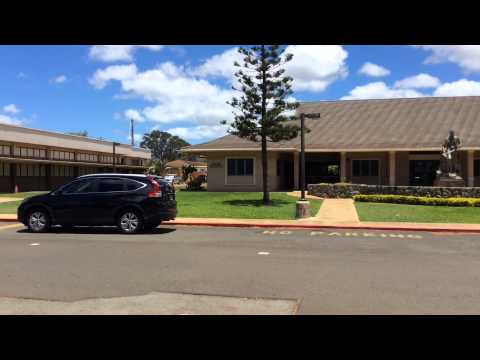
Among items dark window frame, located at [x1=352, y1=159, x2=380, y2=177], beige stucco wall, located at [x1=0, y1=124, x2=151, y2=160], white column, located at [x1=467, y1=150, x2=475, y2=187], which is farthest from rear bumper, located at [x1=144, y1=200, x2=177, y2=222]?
beige stucco wall, located at [x1=0, y1=124, x2=151, y2=160]

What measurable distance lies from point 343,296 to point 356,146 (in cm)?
2384

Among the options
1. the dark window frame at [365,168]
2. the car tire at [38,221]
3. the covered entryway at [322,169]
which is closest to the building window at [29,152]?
the covered entryway at [322,169]

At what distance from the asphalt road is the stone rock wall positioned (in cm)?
983

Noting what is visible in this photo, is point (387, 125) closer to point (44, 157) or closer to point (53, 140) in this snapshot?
point (53, 140)

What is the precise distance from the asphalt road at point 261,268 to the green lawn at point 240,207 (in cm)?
507

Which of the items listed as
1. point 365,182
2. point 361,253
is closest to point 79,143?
point 365,182

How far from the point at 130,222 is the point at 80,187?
6.28 feet

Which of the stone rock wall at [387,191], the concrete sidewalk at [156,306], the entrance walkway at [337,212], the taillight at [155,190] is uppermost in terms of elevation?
the taillight at [155,190]

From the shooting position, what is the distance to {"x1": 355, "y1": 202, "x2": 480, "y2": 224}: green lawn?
58.3 ft

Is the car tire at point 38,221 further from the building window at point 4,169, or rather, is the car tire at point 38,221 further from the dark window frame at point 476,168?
the building window at point 4,169

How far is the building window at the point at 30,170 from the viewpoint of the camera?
40.0 meters

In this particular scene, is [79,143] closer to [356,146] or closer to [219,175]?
[219,175]
